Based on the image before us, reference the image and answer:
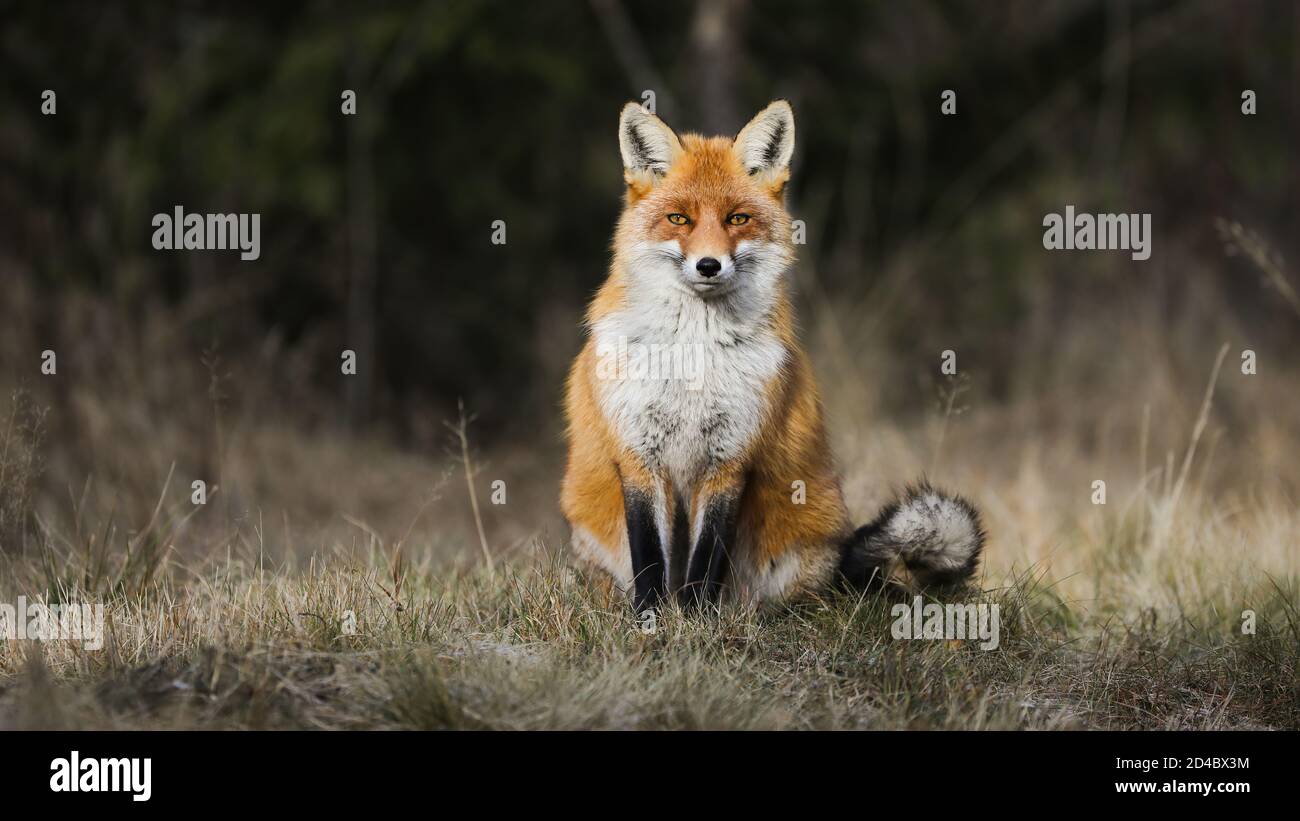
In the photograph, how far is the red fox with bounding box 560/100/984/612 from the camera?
4.20 metres

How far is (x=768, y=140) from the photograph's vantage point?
14.4ft

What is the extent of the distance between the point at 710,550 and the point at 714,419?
0.47 metres

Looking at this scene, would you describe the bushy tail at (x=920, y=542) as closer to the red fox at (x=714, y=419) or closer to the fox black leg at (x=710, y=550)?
the red fox at (x=714, y=419)

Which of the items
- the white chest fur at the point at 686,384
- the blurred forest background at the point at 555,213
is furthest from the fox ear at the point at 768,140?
the blurred forest background at the point at 555,213

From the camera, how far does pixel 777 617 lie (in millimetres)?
4355

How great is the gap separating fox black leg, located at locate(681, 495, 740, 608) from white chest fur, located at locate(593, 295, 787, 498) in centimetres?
13

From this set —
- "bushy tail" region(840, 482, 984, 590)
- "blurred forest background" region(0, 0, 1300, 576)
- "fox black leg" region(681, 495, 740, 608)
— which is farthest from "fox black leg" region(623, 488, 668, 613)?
"blurred forest background" region(0, 0, 1300, 576)

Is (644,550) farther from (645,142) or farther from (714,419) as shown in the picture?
(645,142)

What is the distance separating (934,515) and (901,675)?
81cm

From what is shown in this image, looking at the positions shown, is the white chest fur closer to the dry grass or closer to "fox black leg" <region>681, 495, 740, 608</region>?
"fox black leg" <region>681, 495, 740, 608</region>

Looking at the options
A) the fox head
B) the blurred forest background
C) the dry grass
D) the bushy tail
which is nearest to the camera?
the dry grass

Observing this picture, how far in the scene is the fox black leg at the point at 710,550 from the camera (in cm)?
421

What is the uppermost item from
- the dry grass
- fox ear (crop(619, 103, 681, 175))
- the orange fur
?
fox ear (crop(619, 103, 681, 175))
